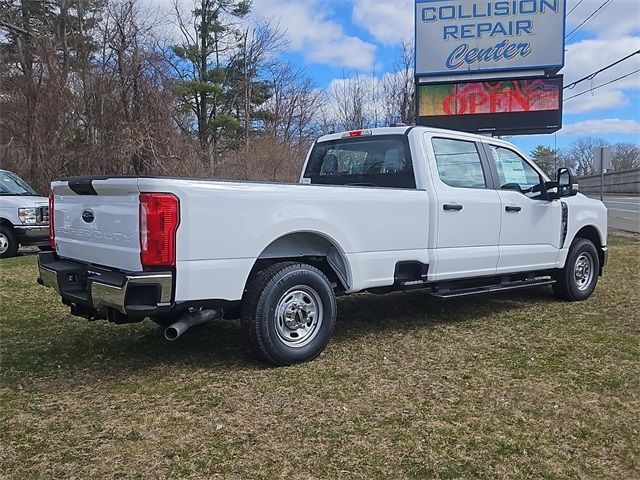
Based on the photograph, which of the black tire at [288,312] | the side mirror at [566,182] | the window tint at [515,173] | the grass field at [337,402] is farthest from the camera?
the side mirror at [566,182]

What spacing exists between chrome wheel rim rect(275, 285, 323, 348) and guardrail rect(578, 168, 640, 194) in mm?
58184

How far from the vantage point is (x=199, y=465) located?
3.10 meters

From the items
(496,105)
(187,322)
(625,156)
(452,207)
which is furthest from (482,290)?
(625,156)

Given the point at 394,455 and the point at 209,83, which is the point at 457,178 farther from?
the point at 209,83

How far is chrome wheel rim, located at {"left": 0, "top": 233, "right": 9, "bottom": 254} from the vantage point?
38.9 ft

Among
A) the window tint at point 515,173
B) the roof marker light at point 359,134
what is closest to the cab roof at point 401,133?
the roof marker light at point 359,134

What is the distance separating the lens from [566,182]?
22.2 feet

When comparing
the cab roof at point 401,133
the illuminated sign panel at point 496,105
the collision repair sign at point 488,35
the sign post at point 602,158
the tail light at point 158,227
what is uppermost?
the collision repair sign at point 488,35

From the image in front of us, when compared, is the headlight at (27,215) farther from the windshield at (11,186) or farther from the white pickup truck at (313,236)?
the white pickup truck at (313,236)

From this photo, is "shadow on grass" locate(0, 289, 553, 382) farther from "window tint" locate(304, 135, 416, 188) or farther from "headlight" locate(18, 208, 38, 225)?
"headlight" locate(18, 208, 38, 225)

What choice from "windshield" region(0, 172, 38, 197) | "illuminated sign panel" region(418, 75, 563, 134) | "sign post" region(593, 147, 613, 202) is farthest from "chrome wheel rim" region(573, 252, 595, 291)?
"sign post" region(593, 147, 613, 202)

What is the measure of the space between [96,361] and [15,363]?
65cm

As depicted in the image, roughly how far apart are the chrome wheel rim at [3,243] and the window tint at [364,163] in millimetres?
8143

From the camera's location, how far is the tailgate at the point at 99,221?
399cm
